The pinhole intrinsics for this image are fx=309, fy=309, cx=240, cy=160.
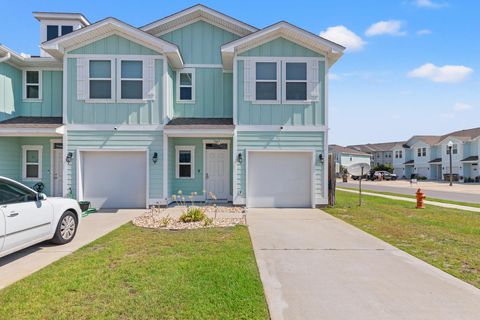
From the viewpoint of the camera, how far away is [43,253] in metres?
6.25

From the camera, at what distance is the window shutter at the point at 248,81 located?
Result: 12352mm

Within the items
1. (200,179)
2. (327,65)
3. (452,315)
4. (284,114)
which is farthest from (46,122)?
(452,315)

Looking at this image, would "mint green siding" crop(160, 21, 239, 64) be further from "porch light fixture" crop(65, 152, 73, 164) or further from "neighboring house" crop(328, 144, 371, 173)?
"neighboring house" crop(328, 144, 371, 173)

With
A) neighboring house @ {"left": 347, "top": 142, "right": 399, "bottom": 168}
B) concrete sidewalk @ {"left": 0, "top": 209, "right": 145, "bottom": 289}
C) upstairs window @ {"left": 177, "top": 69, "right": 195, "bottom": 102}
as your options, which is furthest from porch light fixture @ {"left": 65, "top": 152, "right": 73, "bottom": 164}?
neighboring house @ {"left": 347, "top": 142, "right": 399, "bottom": 168}

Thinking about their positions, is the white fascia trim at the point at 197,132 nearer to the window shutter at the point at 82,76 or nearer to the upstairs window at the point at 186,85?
the upstairs window at the point at 186,85

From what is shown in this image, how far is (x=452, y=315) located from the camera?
3.79 meters

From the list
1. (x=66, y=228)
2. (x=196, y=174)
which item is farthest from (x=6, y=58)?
(x=66, y=228)

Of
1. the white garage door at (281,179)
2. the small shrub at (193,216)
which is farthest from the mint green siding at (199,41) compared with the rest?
the small shrub at (193,216)

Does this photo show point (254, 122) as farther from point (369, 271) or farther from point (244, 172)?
point (369, 271)

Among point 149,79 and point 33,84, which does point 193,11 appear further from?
point 33,84

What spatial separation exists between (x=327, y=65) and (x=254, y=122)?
149 inches

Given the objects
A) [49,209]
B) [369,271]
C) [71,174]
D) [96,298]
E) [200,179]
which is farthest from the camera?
[200,179]

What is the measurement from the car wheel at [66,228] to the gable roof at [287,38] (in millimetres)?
8093

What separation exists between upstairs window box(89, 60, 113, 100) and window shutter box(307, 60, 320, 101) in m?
7.87
